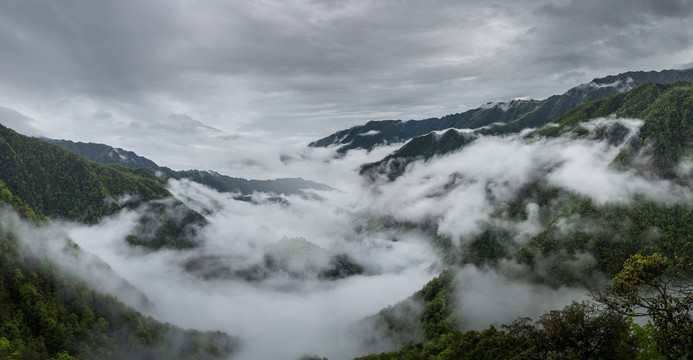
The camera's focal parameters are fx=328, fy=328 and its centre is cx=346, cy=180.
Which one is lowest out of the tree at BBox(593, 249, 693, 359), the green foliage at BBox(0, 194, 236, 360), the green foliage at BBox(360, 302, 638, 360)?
the green foliage at BBox(0, 194, 236, 360)

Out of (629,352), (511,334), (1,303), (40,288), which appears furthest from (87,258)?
(629,352)

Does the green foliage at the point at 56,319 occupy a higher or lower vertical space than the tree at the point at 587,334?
lower

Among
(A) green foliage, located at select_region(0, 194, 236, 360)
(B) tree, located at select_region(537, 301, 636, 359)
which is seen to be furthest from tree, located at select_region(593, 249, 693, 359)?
(A) green foliage, located at select_region(0, 194, 236, 360)

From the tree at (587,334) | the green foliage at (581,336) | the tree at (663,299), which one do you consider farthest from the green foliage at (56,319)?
the tree at (663,299)

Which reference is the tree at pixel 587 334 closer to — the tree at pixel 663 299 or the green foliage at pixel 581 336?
the green foliage at pixel 581 336

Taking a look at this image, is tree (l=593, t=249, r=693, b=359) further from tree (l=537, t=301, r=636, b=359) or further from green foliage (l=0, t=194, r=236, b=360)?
green foliage (l=0, t=194, r=236, b=360)

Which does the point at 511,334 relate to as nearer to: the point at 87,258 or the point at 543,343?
the point at 543,343

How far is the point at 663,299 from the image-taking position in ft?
85.8

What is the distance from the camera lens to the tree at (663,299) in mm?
24438

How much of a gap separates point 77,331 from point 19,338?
2587cm

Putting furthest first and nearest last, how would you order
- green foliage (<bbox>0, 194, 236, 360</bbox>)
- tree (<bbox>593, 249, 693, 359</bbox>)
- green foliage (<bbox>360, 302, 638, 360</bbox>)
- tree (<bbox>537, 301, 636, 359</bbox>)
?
green foliage (<bbox>0, 194, 236, 360</bbox>) < tree (<bbox>537, 301, 636, 359</bbox>) < green foliage (<bbox>360, 302, 638, 360</bbox>) < tree (<bbox>593, 249, 693, 359</bbox>)

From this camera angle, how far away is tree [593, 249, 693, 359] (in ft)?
80.2

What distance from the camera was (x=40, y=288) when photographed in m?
112

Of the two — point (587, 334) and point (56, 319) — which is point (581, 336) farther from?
point (56, 319)
